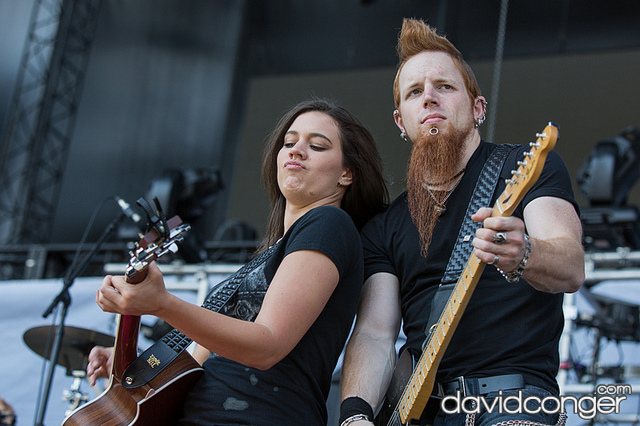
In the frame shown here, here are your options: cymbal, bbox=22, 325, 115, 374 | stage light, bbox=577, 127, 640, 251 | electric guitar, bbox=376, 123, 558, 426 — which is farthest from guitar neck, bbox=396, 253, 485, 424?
stage light, bbox=577, 127, 640, 251

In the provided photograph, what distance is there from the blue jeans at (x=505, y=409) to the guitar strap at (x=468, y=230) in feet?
0.71

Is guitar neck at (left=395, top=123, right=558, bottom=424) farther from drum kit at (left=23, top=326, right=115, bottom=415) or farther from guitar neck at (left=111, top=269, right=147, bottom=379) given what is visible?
drum kit at (left=23, top=326, right=115, bottom=415)

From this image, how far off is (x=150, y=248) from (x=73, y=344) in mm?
2355

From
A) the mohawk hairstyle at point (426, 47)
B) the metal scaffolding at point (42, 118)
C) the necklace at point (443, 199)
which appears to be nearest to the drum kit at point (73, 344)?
the necklace at point (443, 199)

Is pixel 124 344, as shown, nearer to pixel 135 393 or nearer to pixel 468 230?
pixel 135 393

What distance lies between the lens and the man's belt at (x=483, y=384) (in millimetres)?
1873

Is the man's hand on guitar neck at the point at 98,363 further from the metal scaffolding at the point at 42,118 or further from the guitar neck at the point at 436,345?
the metal scaffolding at the point at 42,118

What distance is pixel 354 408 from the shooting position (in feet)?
6.56

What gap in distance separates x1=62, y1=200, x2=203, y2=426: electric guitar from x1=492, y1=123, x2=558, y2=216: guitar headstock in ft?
2.64

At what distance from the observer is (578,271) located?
1.83m

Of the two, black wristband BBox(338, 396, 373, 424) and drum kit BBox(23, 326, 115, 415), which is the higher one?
black wristband BBox(338, 396, 373, 424)

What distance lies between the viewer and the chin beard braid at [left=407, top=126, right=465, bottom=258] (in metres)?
2.34

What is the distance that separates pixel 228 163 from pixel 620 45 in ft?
22.6

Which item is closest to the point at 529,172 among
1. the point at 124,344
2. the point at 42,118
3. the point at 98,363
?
the point at 124,344
